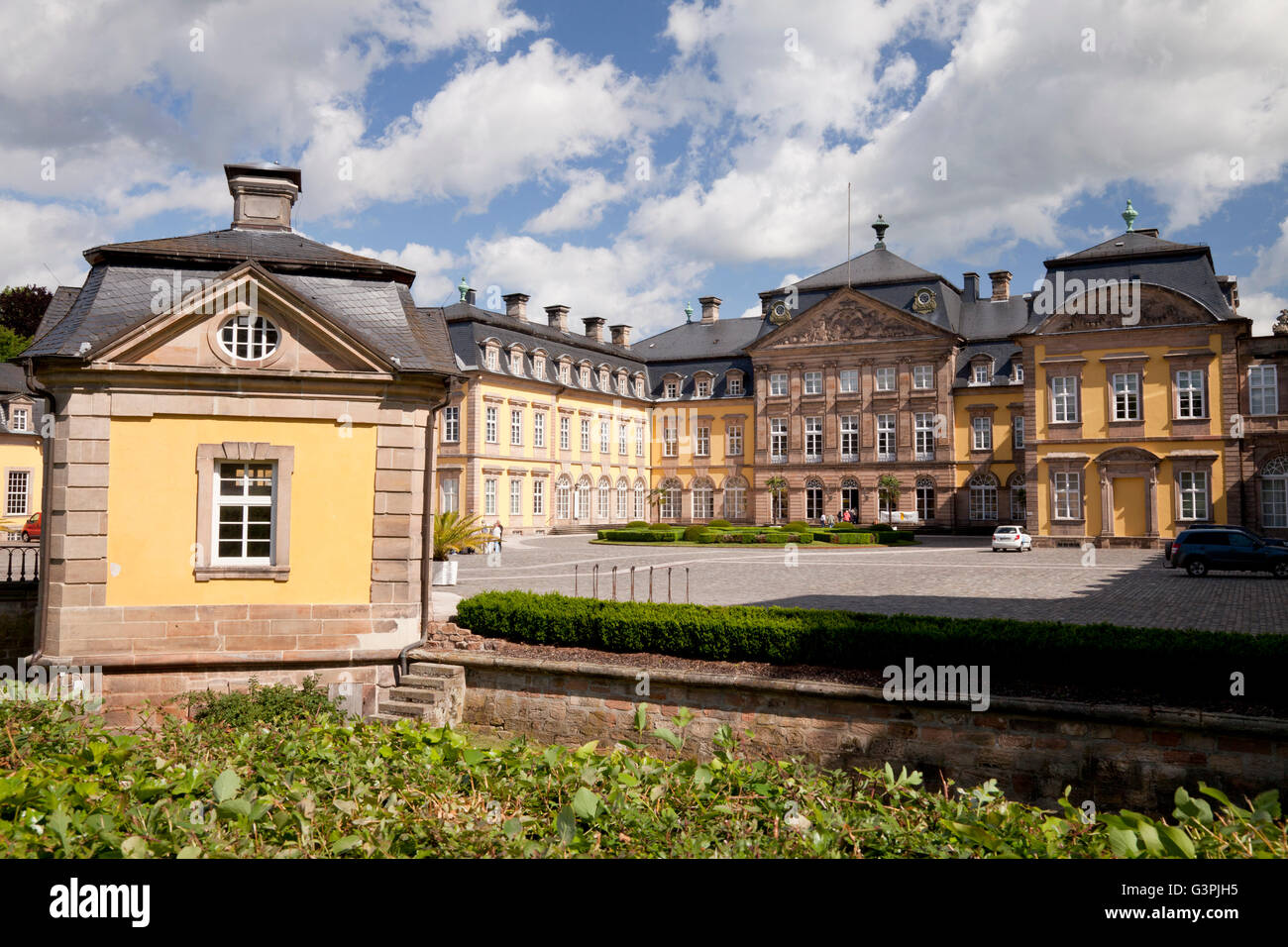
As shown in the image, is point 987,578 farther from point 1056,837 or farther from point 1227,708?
point 1056,837

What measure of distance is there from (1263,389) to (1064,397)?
689 cm

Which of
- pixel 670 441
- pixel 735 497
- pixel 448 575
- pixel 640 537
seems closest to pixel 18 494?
pixel 640 537

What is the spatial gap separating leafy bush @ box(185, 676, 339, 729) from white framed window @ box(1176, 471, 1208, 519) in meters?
34.6

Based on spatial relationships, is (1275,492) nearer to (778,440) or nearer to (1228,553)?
(1228,553)

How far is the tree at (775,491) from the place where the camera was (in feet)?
176

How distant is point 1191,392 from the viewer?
115 feet

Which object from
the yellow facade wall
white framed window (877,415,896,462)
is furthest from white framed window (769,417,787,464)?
the yellow facade wall

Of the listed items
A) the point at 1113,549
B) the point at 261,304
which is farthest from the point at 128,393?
the point at 1113,549

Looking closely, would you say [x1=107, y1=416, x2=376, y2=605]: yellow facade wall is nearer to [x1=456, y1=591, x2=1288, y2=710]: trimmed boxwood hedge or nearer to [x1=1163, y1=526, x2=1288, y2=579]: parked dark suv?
[x1=456, y1=591, x2=1288, y2=710]: trimmed boxwood hedge

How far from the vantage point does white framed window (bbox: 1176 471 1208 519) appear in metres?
34.8

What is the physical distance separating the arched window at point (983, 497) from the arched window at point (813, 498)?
845cm

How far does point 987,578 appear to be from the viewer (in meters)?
22.5

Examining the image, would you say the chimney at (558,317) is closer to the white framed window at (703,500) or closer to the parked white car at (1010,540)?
the white framed window at (703,500)

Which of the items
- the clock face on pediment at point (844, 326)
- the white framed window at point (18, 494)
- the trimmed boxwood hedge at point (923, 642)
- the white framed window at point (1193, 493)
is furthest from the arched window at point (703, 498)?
the trimmed boxwood hedge at point (923, 642)
